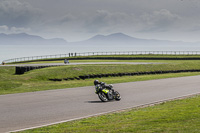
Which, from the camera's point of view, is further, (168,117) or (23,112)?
(23,112)

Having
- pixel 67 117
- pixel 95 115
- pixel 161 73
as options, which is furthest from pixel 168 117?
pixel 161 73

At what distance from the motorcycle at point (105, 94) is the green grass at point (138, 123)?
3.69 meters

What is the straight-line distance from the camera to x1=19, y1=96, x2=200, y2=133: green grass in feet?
27.8

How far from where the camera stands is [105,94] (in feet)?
50.2

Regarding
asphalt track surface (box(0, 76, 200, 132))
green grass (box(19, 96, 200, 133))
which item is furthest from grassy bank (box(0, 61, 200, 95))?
green grass (box(19, 96, 200, 133))

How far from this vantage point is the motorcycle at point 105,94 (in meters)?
15.2

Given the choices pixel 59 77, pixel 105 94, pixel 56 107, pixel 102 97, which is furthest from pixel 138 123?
pixel 59 77

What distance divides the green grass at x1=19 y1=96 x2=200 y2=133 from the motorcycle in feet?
12.1

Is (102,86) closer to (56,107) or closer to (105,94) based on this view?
(105,94)

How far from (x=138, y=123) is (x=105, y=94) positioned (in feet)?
19.6

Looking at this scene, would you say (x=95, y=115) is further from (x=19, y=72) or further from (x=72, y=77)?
(x=19, y=72)

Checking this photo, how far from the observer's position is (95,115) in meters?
11.8

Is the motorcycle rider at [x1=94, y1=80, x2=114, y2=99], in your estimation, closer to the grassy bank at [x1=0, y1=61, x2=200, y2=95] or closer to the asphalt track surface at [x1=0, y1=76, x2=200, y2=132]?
the asphalt track surface at [x1=0, y1=76, x2=200, y2=132]

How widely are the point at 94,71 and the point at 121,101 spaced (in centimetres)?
1950
